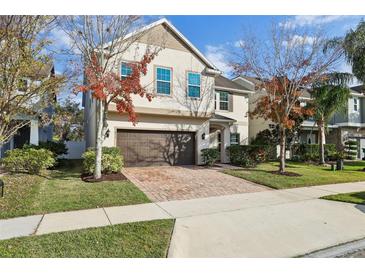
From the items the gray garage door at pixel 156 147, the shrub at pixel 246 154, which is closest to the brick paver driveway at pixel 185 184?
the gray garage door at pixel 156 147

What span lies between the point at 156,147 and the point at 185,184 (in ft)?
17.2

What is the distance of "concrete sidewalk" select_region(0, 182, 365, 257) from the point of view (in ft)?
14.9

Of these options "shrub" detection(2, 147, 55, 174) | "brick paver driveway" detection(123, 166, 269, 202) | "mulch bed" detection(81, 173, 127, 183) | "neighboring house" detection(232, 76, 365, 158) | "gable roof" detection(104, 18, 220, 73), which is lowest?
"brick paver driveway" detection(123, 166, 269, 202)

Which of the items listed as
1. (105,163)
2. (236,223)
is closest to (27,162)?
(105,163)

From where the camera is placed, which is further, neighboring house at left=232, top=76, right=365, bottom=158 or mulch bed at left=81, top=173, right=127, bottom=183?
neighboring house at left=232, top=76, right=365, bottom=158

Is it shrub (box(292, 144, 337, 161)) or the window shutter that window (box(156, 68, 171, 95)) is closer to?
the window shutter

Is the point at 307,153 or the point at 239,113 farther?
the point at 307,153

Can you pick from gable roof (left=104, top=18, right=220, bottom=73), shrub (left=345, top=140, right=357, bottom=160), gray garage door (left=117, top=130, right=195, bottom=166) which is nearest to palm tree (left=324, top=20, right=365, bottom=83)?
gable roof (left=104, top=18, right=220, bottom=73)

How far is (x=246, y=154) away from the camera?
16.2 metres

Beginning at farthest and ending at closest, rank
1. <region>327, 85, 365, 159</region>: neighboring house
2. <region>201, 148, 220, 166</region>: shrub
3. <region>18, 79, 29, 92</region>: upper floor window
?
<region>327, 85, 365, 159</region>: neighboring house
<region>201, 148, 220, 166</region>: shrub
<region>18, 79, 29, 92</region>: upper floor window

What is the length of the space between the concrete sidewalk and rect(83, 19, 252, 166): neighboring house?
7.36 metres

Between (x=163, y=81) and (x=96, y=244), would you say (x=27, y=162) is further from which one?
(x=96, y=244)

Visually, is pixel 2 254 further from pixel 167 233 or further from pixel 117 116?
pixel 117 116
